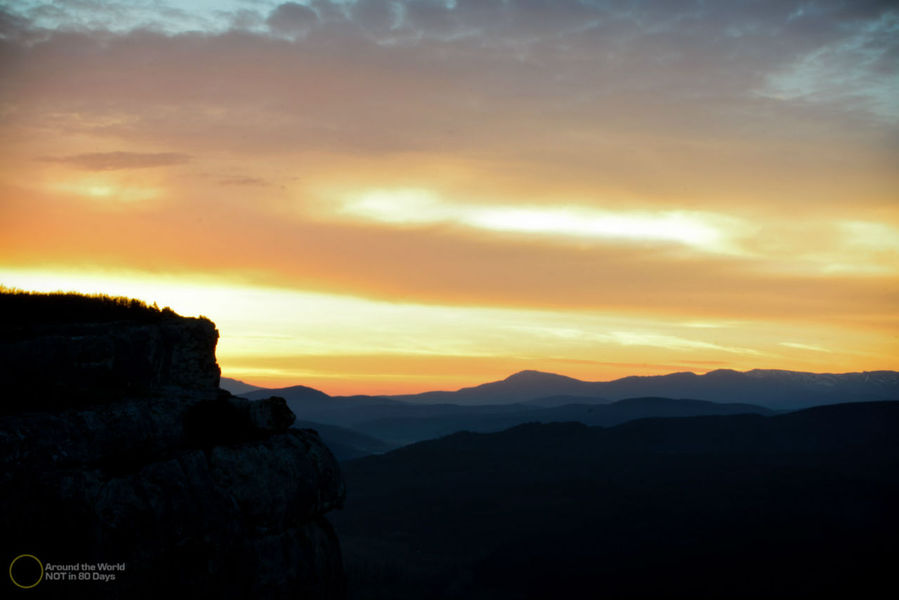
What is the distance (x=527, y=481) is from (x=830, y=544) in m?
64.1

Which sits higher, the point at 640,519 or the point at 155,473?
the point at 155,473

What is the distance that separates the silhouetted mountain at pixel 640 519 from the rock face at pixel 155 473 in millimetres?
58478

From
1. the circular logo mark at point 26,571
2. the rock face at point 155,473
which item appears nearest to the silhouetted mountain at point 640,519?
the rock face at point 155,473

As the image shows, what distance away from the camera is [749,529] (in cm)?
9100

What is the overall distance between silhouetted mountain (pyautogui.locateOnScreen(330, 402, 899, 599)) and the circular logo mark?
65.2 metres

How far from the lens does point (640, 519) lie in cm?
10212

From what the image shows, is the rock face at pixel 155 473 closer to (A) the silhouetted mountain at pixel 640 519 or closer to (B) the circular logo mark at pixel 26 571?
(B) the circular logo mark at pixel 26 571

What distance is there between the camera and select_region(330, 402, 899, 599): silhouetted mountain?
8019cm

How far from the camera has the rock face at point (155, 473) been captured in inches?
714

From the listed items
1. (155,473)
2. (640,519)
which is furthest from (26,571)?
(640,519)

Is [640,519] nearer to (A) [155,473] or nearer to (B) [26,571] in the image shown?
(A) [155,473]

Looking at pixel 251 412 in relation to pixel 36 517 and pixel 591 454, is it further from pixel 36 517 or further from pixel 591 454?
pixel 591 454

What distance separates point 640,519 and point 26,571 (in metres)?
96.3

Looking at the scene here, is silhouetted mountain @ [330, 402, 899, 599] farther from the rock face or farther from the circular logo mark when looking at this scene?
the circular logo mark
